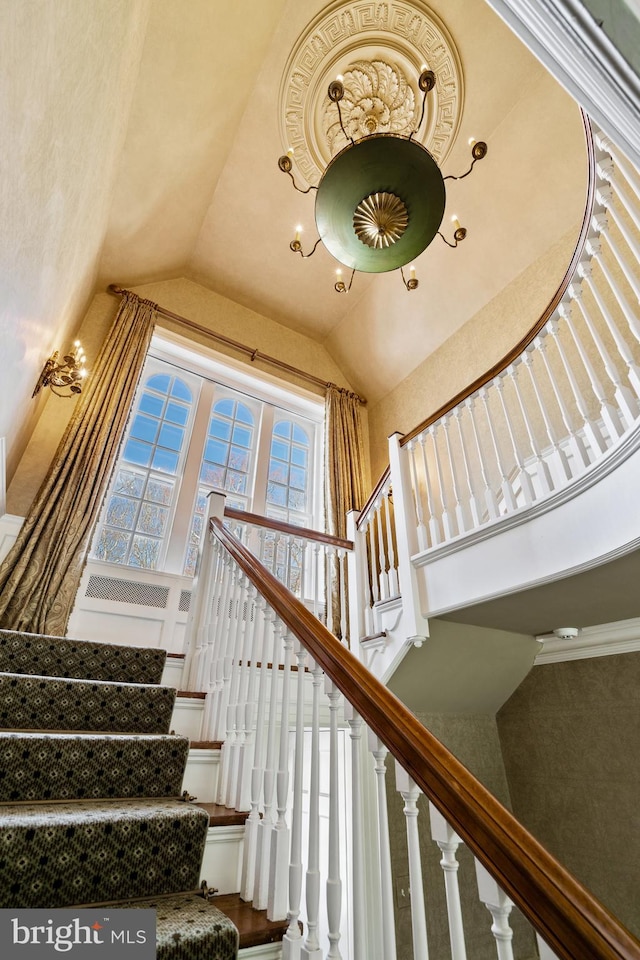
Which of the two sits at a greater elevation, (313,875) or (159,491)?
(159,491)

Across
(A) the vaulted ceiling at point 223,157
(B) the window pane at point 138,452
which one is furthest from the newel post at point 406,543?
(B) the window pane at point 138,452

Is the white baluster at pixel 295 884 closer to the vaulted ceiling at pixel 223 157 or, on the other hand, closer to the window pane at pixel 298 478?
the vaulted ceiling at pixel 223 157

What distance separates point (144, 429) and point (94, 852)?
385 centimetres

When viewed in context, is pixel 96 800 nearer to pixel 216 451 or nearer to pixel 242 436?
pixel 216 451

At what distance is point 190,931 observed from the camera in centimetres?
97

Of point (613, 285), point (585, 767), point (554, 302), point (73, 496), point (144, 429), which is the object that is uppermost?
point (144, 429)

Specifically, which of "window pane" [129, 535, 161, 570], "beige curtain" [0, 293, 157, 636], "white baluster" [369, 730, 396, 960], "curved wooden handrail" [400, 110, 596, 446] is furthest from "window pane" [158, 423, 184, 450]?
"white baluster" [369, 730, 396, 960]

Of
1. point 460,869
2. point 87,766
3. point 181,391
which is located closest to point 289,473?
point 181,391

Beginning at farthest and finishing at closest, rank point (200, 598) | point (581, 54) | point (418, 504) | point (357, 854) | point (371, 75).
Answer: point (371, 75) < point (418, 504) < point (200, 598) < point (357, 854) < point (581, 54)

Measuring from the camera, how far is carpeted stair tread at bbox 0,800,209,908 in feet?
3.34

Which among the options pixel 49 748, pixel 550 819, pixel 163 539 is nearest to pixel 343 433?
pixel 163 539

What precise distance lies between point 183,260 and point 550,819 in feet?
20.1

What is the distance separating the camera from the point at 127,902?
1.09m

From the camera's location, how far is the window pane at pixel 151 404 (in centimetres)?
460
